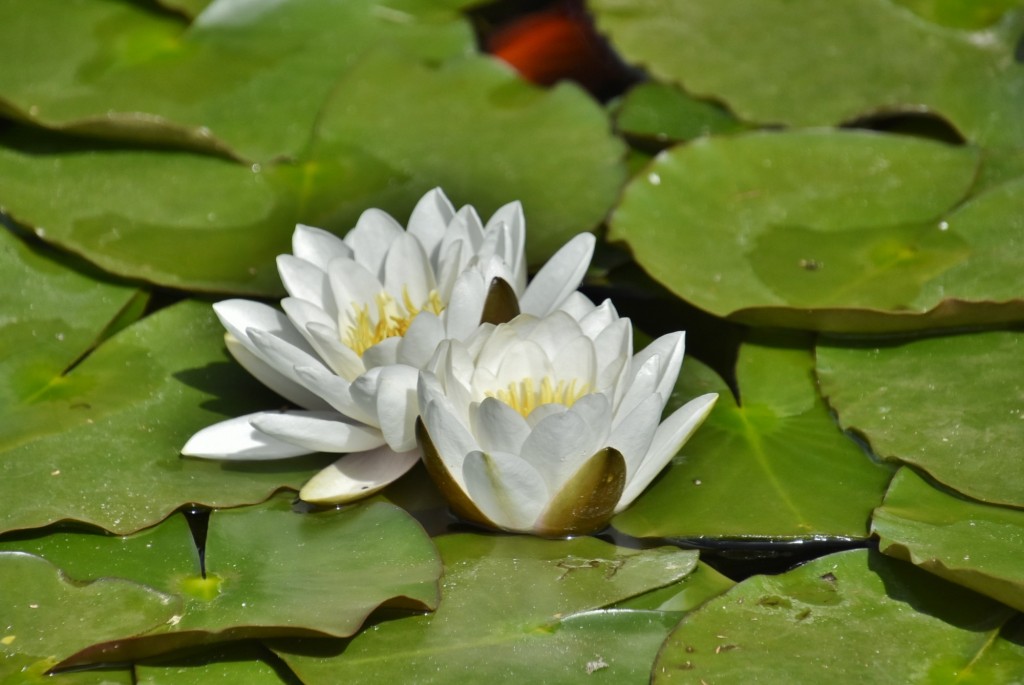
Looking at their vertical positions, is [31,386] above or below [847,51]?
below

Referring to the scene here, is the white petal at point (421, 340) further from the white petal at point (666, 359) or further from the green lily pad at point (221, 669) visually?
the green lily pad at point (221, 669)

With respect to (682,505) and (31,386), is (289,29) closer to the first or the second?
(31,386)

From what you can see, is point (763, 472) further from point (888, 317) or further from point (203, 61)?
point (203, 61)

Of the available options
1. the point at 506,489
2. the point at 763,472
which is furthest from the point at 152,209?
the point at 763,472

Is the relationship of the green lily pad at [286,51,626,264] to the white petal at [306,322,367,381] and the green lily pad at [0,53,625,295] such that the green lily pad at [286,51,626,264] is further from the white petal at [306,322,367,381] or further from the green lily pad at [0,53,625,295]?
the white petal at [306,322,367,381]

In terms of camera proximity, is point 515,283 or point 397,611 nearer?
point 397,611

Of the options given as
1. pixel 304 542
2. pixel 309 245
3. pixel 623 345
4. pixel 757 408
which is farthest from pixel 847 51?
pixel 304 542

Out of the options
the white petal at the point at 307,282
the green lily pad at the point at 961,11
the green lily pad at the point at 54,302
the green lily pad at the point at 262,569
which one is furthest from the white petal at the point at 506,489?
the green lily pad at the point at 961,11
